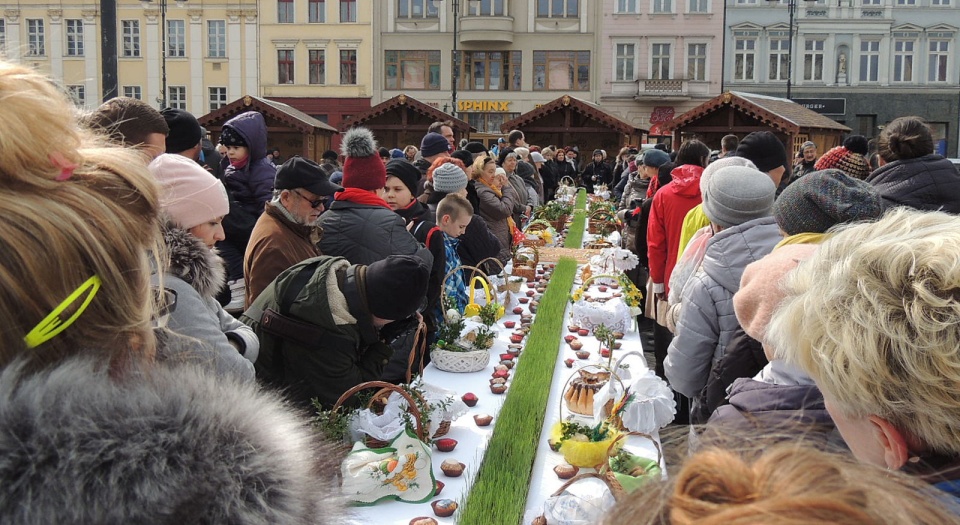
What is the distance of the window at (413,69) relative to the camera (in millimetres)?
36219

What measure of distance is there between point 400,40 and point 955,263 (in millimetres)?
36812

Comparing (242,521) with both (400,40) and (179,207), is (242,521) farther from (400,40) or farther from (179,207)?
(400,40)

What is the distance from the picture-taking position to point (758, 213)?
3.56 m

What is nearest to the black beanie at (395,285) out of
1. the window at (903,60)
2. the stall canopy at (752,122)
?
the stall canopy at (752,122)

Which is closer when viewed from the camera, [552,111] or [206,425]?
[206,425]

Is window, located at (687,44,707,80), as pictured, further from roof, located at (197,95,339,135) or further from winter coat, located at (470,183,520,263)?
winter coat, located at (470,183,520,263)

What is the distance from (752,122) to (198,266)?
19.2 m

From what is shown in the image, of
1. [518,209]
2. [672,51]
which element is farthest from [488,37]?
[518,209]

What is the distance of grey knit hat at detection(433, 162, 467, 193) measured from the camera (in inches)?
240

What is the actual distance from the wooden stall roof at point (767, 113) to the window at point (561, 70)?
1617 cm

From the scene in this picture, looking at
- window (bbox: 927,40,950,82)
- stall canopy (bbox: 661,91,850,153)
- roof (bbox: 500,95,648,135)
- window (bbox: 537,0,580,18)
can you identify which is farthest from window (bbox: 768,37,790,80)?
stall canopy (bbox: 661,91,850,153)

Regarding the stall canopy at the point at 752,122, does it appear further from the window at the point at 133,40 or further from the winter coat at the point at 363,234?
the window at the point at 133,40

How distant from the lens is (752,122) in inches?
771

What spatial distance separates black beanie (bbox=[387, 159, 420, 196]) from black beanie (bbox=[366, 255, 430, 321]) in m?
2.45
